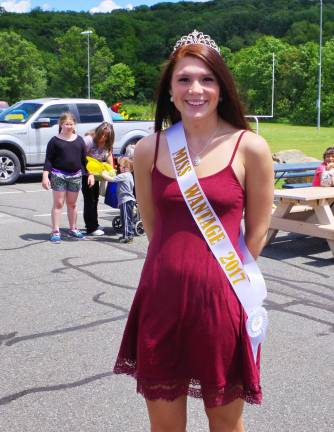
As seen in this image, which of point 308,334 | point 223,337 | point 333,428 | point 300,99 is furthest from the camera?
point 300,99

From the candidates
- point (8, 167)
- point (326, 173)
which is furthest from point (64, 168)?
point (8, 167)

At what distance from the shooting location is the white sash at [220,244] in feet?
7.47

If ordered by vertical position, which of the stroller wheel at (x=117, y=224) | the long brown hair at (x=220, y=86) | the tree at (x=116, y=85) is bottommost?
the stroller wheel at (x=117, y=224)

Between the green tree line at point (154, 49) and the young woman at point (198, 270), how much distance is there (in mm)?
72227

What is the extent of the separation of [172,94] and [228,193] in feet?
1.56

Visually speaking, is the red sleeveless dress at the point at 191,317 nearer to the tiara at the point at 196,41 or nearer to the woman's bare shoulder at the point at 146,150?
the woman's bare shoulder at the point at 146,150

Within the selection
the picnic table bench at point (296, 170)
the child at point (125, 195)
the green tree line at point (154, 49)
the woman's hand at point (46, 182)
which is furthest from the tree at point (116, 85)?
the woman's hand at point (46, 182)

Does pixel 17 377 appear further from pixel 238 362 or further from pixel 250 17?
pixel 250 17

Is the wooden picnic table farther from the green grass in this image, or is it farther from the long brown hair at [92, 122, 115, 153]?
the green grass

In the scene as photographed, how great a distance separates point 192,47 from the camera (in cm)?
239

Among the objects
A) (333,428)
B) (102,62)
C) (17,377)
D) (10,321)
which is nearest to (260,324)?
(333,428)

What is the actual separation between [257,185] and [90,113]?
14.0 metres

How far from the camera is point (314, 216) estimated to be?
857 cm

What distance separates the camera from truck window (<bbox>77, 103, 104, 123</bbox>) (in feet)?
51.9
